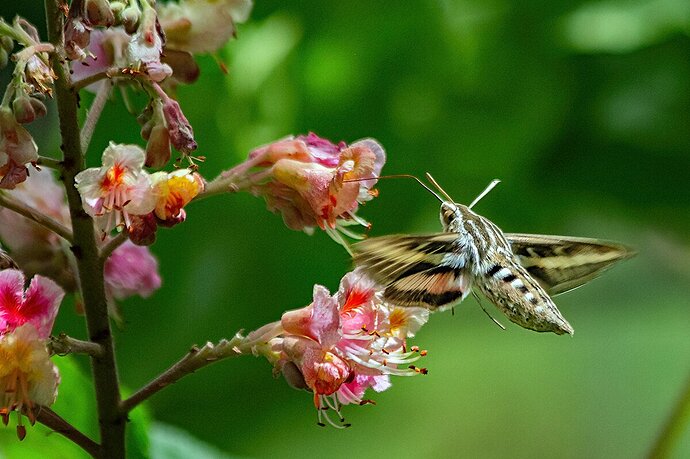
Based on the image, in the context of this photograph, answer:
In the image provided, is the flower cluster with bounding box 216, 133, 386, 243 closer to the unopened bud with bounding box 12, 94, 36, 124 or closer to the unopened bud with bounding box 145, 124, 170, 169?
the unopened bud with bounding box 145, 124, 170, 169

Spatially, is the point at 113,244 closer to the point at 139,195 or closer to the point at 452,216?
the point at 139,195

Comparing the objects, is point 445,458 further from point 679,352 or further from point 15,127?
point 15,127

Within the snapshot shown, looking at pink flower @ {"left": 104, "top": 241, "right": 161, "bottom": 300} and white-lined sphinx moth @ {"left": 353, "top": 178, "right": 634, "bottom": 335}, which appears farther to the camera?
pink flower @ {"left": 104, "top": 241, "right": 161, "bottom": 300}

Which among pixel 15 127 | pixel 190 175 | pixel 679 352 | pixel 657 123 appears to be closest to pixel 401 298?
pixel 190 175

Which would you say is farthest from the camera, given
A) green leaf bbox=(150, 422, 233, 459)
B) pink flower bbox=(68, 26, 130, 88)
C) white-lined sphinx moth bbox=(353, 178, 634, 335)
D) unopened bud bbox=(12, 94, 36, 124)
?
green leaf bbox=(150, 422, 233, 459)

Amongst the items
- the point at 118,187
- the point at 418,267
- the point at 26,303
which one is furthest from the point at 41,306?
the point at 418,267

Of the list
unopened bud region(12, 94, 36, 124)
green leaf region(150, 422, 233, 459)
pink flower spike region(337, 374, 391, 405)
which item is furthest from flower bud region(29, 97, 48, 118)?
green leaf region(150, 422, 233, 459)

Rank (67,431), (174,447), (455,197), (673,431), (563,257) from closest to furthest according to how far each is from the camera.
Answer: (67,431) < (563,257) < (174,447) < (673,431) < (455,197)
